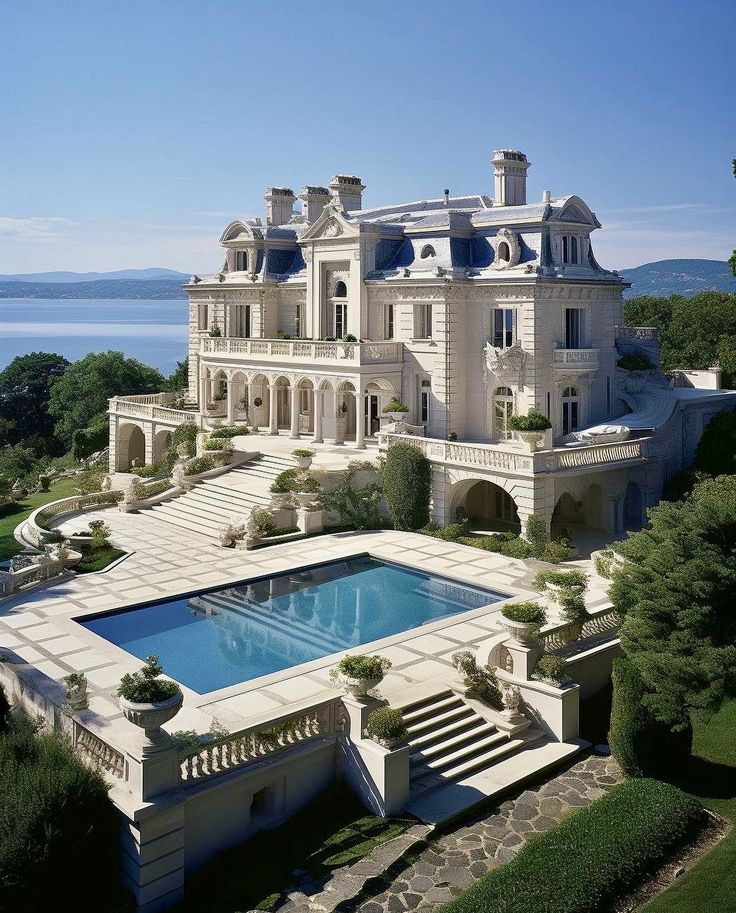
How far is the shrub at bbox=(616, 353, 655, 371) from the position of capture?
3994cm

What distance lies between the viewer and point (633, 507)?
3462 centimetres

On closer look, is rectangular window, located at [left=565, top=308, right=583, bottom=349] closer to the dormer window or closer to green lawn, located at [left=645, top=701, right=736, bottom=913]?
the dormer window

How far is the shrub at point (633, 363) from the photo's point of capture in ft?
131

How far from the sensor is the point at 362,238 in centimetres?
3944

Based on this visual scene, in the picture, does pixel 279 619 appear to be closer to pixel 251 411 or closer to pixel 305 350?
pixel 305 350

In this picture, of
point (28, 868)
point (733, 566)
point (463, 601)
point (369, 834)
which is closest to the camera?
point (28, 868)

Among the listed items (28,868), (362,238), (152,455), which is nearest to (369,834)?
(28,868)

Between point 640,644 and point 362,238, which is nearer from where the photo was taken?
point 640,644

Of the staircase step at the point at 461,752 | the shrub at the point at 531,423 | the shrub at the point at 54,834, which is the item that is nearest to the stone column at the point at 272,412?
the shrub at the point at 531,423

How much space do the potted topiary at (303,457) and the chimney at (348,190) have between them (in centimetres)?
1825

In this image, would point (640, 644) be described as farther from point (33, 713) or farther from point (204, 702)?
point (33, 713)

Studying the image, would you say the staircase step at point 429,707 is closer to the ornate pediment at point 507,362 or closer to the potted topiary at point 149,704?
the potted topiary at point 149,704

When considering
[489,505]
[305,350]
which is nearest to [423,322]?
[305,350]

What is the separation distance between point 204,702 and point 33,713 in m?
3.17
